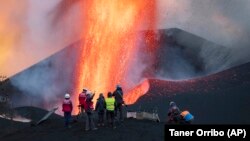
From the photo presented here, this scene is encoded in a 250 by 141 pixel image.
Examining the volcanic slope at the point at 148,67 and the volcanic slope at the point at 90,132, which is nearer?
the volcanic slope at the point at 90,132

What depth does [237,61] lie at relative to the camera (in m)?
46.5

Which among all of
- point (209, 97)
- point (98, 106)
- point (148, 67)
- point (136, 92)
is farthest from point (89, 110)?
point (148, 67)

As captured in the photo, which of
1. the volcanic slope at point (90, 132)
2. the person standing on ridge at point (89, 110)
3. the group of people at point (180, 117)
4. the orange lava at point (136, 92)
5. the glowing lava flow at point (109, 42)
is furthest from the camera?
the glowing lava flow at point (109, 42)

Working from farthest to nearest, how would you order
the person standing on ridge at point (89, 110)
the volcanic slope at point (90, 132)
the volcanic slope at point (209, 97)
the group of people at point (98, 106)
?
1. the volcanic slope at point (209, 97)
2. the group of people at point (98, 106)
3. the person standing on ridge at point (89, 110)
4. the volcanic slope at point (90, 132)

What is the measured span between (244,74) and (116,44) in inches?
609

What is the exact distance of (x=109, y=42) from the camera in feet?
157

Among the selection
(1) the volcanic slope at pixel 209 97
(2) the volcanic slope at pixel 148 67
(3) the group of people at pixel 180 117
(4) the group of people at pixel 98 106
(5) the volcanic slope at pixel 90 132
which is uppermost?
(2) the volcanic slope at pixel 148 67

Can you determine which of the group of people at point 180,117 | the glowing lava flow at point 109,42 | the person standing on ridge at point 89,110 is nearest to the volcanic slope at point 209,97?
the glowing lava flow at point 109,42

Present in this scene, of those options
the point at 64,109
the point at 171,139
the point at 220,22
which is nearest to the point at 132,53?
the point at 220,22

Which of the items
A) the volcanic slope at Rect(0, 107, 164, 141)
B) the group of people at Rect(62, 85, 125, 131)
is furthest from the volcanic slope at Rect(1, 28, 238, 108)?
the group of people at Rect(62, 85, 125, 131)

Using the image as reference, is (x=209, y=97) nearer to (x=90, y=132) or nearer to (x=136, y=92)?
(x=136, y=92)

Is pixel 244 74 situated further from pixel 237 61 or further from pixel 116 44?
pixel 116 44

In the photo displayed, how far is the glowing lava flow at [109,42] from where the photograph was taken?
147 feet

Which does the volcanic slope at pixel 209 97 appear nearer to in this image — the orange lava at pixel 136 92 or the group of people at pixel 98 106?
the orange lava at pixel 136 92
